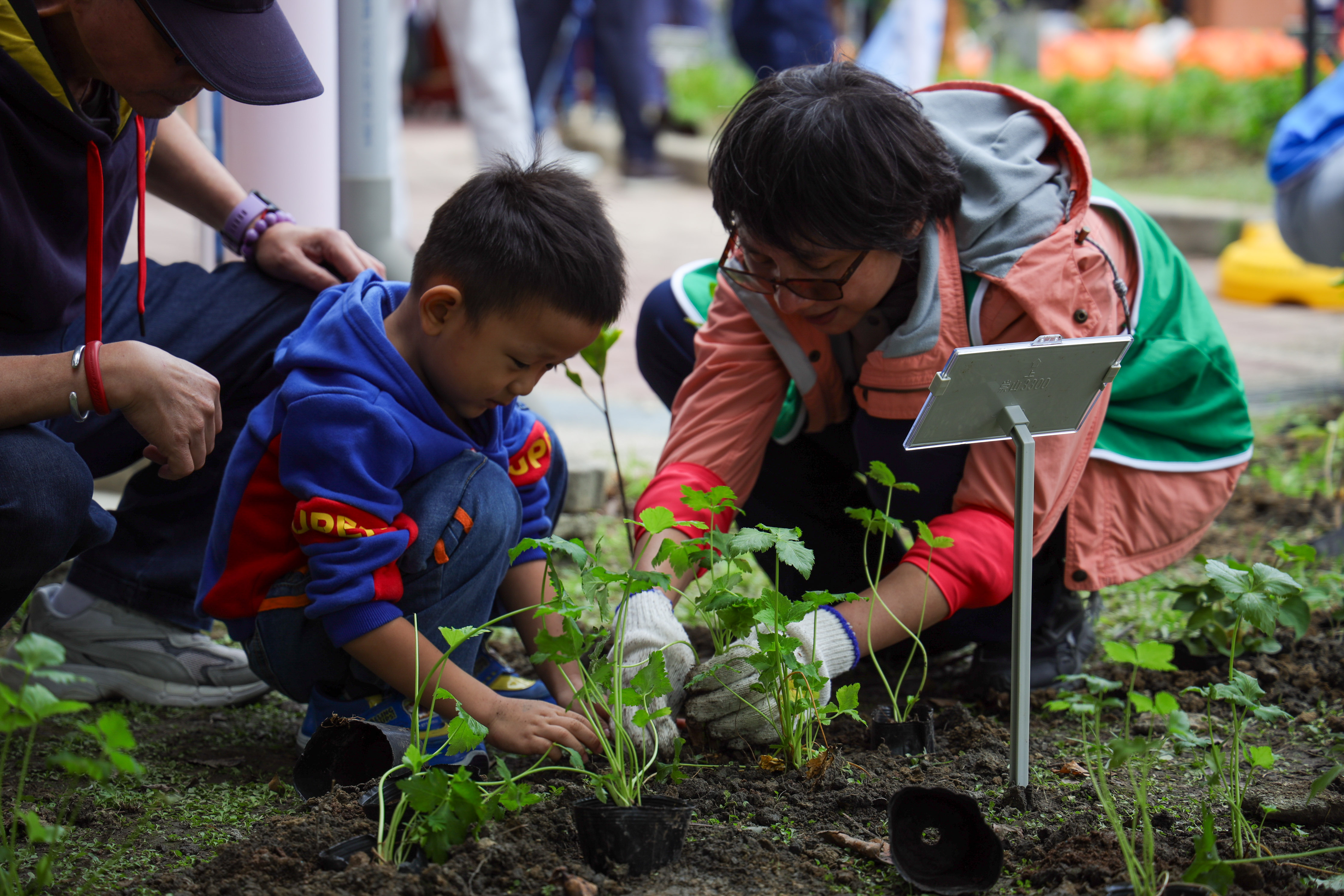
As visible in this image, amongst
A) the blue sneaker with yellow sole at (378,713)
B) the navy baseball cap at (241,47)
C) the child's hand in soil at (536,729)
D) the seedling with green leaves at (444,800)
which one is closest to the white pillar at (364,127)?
the navy baseball cap at (241,47)

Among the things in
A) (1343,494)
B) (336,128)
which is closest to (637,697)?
(336,128)

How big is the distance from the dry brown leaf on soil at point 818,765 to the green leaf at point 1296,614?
0.70m

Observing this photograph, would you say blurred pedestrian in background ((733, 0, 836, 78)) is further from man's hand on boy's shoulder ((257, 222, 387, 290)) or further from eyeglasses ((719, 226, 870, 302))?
eyeglasses ((719, 226, 870, 302))

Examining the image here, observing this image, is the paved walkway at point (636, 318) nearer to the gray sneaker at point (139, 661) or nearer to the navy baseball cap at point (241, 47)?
the navy baseball cap at point (241, 47)

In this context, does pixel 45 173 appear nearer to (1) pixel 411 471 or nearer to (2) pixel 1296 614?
(1) pixel 411 471

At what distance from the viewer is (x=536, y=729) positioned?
163cm

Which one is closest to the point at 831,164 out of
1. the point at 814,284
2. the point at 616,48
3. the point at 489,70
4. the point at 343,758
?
the point at 814,284

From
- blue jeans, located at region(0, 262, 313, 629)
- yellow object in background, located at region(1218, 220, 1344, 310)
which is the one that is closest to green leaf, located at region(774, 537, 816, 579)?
blue jeans, located at region(0, 262, 313, 629)

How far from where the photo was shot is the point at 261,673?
5.97ft

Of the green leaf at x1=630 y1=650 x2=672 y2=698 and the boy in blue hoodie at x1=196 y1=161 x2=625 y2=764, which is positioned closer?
the green leaf at x1=630 y1=650 x2=672 y2=698

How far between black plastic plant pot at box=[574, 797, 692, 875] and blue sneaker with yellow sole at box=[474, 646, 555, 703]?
539 millimetres

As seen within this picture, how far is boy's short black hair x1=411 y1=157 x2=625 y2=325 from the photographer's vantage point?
5.49 feet

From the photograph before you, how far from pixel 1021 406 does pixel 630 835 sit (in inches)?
26.9

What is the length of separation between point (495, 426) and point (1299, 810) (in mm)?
1218
